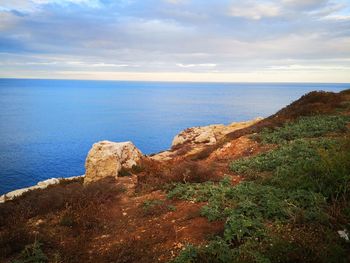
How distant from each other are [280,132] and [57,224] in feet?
46.3

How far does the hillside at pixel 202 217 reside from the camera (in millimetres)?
6145

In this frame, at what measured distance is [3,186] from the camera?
40.1 m

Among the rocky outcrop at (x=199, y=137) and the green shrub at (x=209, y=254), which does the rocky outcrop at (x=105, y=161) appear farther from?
the rocky outcrop at (x=199, y=137)

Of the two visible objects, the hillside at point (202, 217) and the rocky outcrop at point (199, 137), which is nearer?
the hillside at point (202, 217)

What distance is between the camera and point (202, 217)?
27.6 feet

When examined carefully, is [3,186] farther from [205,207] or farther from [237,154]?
[205,207]

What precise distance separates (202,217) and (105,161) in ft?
32.6

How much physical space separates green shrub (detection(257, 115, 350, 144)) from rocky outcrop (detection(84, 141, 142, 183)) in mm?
9052

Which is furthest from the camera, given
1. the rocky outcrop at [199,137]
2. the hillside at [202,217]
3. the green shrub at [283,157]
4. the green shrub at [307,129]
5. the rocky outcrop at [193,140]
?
the rocky outcrop at [199,137]

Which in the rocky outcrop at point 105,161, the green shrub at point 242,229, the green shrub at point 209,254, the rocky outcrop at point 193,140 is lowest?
the rocky outcrop at point 193,140

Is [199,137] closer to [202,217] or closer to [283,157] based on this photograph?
[283,157]

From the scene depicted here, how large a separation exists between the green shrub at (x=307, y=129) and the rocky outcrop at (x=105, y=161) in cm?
905

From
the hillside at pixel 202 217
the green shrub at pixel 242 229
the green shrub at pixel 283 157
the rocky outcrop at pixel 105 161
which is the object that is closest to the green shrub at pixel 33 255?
the hillside at pixel 202 217

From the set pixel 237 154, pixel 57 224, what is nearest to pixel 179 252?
pixel 57 224
